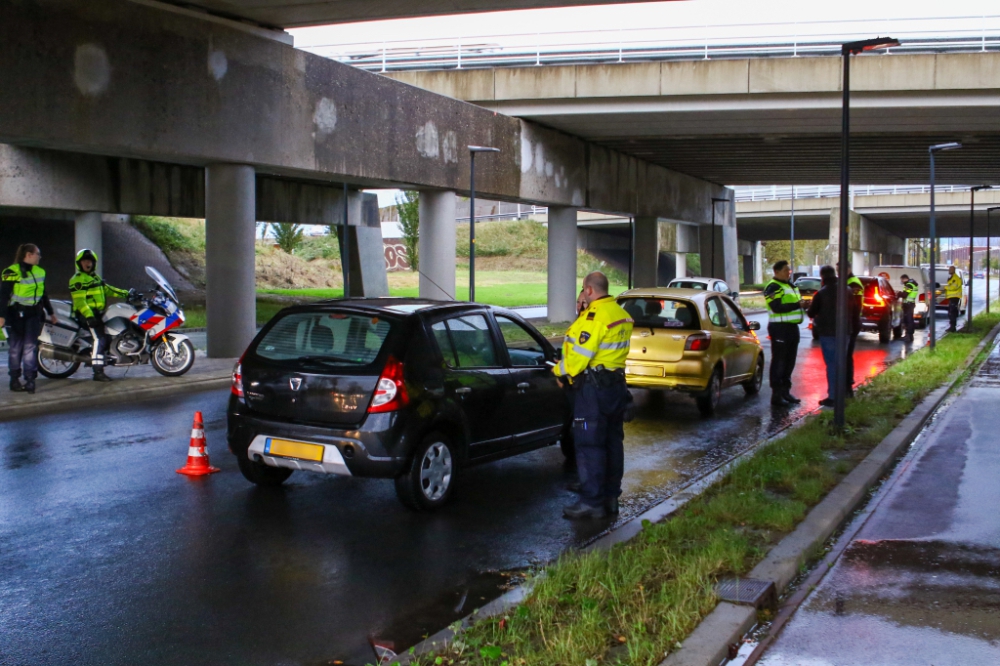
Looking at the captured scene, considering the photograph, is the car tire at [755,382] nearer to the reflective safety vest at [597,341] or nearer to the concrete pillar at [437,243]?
the reflective safety vest at [597,341]

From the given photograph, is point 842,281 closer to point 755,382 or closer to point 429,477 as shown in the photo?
point 755,382

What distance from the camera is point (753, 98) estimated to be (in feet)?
85.6

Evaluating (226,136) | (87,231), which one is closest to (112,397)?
(226,136)

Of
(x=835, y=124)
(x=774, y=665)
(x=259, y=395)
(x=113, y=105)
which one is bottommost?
(x=774, y=665)

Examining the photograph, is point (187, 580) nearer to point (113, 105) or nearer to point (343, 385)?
point (343, 385)

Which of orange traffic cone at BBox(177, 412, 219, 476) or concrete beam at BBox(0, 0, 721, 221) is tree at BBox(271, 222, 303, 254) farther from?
orange traffic cone at BBox(177, 412, 219, 476)

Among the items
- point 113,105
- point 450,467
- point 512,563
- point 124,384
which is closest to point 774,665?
point 512,563

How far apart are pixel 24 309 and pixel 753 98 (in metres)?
19.5

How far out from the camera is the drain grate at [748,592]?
505cm

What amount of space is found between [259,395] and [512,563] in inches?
92.4

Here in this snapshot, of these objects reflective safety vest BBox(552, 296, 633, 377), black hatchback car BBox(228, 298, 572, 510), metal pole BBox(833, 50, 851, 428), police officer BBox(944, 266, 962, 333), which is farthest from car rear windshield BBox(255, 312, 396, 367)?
police officer BBox(944, 266, 962, 333)

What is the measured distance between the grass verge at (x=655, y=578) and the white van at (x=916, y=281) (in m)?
23.5

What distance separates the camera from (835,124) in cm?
2836

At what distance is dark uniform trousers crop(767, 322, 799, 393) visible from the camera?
524 inches
